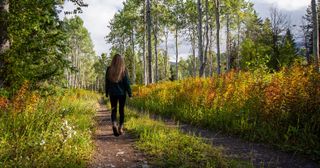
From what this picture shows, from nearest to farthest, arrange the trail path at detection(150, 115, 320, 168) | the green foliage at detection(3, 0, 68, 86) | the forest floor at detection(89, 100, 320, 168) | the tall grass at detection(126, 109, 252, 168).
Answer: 1. the tall grass at detection(126, 109, 252, 168)
2. the trail path at detection(150, 115, 320, 168)
3. the forest floor at detection(89, 100, 320, 168)
4. the green foliage at detection(3, 0, 68, 86)

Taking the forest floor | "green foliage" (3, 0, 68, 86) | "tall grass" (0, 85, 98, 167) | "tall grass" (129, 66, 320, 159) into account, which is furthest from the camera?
"green foliage" (3, 0, 68, 86)

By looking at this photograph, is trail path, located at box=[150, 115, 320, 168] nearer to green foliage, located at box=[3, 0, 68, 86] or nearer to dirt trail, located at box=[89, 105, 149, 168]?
dirt trail, located at box=[89, 105, 149, 168]

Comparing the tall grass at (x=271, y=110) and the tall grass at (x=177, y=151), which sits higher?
the tall grass at (x=271, y=110)

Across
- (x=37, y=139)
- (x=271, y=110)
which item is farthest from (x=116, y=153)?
(x=271, y=110)

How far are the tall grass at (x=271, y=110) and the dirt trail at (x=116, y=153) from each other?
288cm

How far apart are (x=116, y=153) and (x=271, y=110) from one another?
3.86 meters

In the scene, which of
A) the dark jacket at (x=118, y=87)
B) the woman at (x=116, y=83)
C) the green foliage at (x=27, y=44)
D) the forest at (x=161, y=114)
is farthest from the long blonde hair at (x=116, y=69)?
the green foliage at (x=27, y=44)

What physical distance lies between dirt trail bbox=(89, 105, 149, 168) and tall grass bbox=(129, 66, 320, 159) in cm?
288

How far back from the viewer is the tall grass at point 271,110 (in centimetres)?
607

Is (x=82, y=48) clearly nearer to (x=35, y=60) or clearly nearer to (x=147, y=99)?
(x=147, y=99)

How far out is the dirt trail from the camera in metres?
5.35

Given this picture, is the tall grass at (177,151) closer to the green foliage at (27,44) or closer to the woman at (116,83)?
the woman at (116,83)

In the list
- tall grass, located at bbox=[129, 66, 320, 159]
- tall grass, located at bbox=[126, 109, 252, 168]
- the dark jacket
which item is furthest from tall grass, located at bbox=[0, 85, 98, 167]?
tall grass, located at bbox=[129, 66, 320, 159]

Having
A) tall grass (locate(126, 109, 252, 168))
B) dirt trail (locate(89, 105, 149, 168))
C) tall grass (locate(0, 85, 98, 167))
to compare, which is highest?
tall grass (locate(0, 85, 98, 167))
